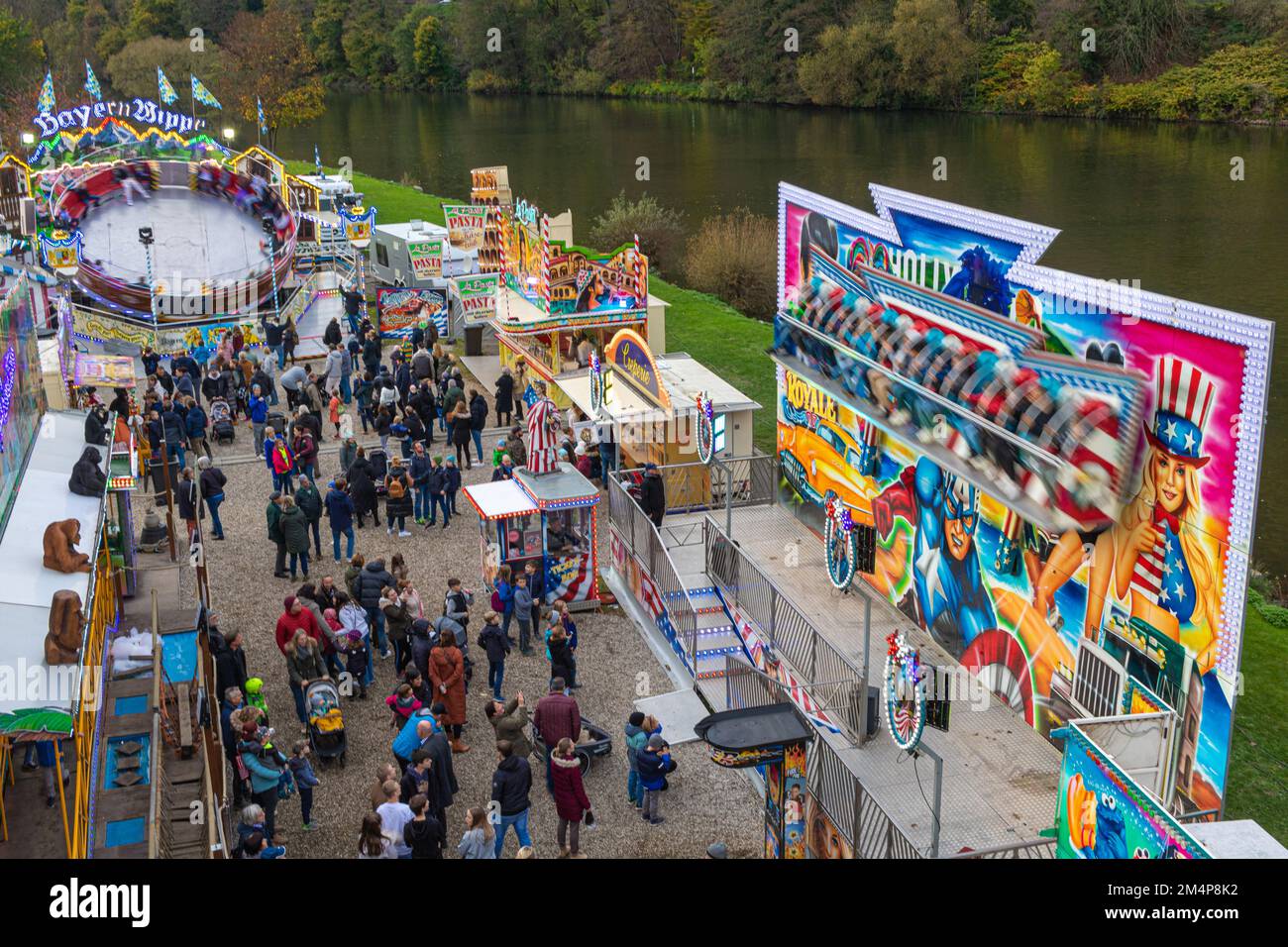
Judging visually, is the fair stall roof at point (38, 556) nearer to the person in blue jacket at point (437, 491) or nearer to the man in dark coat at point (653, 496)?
the person in blue jacket at point (437, 491)

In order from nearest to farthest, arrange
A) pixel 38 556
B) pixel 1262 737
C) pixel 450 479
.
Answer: pixel 38 556 → pixel 1262 737 → pixel 450 479

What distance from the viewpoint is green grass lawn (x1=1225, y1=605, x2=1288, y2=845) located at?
13180 mm

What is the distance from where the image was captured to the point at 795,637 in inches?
582

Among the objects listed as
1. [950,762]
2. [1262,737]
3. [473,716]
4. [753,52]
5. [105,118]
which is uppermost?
[753,52]

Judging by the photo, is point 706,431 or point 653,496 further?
point 653,496

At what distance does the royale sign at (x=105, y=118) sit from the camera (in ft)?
108

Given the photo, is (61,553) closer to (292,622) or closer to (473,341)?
(292,622)

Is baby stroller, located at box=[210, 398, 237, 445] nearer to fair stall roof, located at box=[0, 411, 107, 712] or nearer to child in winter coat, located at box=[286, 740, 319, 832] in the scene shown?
fair stall roof, located at box=[0, 411, 107, 712]

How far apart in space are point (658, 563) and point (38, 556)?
8015mm

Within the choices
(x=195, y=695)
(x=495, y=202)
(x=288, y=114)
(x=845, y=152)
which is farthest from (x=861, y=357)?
(x=288, y=114)

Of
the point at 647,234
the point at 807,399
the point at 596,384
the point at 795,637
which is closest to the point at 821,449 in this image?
the point at 807,399

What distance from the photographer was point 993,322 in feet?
42.6

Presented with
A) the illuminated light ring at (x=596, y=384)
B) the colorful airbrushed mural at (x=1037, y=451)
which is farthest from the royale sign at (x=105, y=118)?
the colorful airbrushed mural at (x=1037, y=451)

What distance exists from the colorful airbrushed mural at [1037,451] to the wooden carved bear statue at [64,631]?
796cm
